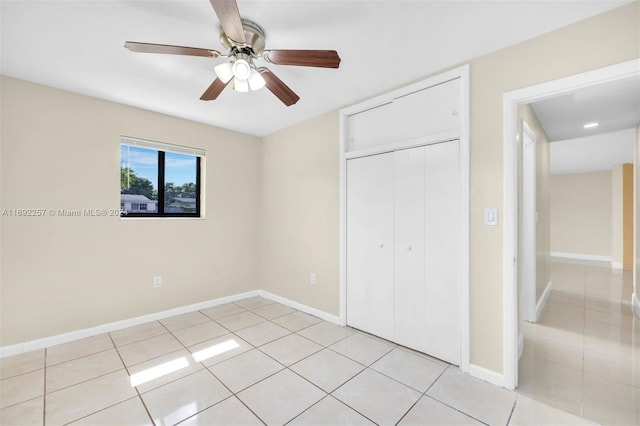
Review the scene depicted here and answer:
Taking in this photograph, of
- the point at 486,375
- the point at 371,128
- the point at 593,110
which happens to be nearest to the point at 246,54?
the point at 371,128

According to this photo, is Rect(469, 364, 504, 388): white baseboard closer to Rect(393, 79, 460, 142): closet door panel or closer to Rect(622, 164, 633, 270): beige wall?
Rect(393, 79, 460, 142): closet door panel

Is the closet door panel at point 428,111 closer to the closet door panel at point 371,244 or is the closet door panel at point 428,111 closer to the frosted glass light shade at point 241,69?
the closet door panel at point 371,244

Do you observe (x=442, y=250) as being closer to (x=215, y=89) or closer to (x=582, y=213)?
(x=215, y=89)

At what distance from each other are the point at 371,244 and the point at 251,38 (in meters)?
2.04

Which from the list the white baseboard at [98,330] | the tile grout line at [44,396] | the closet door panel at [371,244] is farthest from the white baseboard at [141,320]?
the closet door panel at [371,244]

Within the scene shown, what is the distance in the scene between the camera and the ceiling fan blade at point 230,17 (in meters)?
1.23

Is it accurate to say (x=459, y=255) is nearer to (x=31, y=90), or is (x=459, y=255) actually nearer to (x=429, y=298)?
(x=429, y=298)

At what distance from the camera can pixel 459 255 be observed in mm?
2170

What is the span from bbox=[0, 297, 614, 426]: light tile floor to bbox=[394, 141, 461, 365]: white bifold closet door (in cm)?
21

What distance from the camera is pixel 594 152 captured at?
516cm

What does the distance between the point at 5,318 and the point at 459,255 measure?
3.91 meters

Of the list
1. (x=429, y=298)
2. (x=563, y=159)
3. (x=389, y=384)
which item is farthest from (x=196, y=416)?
(x=563, y=159)

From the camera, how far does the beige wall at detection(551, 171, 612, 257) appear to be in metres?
7.09

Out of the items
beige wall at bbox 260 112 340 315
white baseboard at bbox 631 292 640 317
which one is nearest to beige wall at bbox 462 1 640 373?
beige wall at bbox 260 112 340 315
